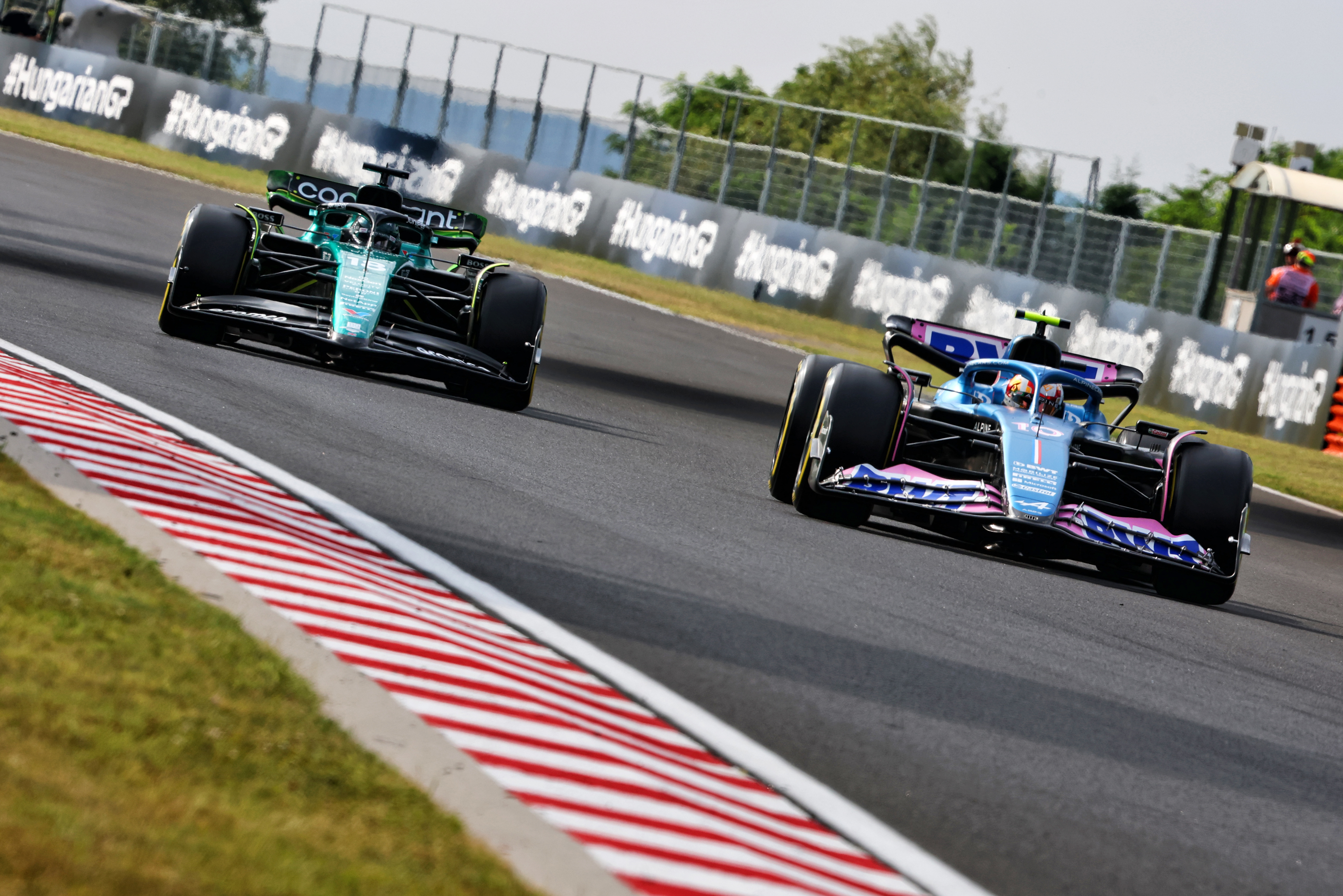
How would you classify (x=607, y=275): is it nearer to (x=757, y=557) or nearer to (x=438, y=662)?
(x=757, y=557)

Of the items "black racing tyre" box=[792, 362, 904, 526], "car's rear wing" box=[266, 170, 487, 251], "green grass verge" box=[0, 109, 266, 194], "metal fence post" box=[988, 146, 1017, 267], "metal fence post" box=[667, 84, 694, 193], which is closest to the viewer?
"black racing tyre" box=[792, 362, 904, 526]

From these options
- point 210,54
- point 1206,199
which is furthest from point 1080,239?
point 1206,199

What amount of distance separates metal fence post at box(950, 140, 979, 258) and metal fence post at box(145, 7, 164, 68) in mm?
19729

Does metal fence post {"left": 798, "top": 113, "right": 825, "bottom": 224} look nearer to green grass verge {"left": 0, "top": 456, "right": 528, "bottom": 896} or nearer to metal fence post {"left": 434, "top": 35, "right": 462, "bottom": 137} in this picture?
metal fence post {"left": 434, "top": 35, "right": 462, "bottom": 137}

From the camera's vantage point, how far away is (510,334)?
11484 mm

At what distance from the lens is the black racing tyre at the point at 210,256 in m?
11.2

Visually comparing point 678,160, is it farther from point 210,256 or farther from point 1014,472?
point 1014,472

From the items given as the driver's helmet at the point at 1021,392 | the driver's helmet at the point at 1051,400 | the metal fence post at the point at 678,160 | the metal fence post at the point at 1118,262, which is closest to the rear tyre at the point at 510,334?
the driver's helmet at the point at 1021,392

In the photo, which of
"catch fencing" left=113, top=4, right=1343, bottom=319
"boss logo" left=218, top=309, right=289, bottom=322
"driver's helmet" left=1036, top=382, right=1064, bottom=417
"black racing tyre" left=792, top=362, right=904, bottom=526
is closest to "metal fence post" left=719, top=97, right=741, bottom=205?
"catch fencing" left=113, top=4, right=1343, bottom=319

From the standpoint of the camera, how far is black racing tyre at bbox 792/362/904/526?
9.29 m

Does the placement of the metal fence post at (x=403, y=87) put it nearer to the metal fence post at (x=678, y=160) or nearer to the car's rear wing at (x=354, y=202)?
the metal fence post at (x=678, y=160)

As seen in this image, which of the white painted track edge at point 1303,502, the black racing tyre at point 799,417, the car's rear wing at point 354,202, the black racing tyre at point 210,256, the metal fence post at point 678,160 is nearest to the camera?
the black racing tyre at point 799,417

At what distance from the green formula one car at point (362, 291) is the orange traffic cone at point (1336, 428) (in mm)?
12327

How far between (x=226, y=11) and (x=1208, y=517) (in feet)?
379
